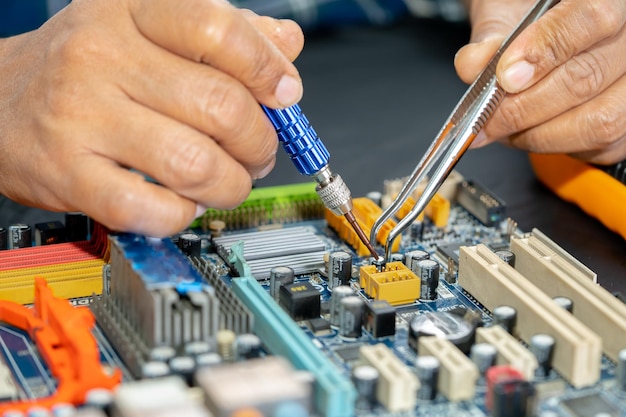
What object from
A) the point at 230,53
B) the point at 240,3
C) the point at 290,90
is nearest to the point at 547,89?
the point at 290,90

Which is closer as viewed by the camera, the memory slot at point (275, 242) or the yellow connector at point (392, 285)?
the yellow connector at point (392, 285)

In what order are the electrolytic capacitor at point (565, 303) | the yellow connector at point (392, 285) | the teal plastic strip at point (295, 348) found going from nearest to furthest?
the teal plastic strip at point (295, 348) → the electrolytic capacitor at point (565, 303) → the yellow connector at point (392, 285)

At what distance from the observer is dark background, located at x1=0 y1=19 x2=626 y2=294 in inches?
106

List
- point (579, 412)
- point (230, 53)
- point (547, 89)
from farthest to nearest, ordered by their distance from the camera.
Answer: point (547, 89) → point (230, 53) → point (579, 412)

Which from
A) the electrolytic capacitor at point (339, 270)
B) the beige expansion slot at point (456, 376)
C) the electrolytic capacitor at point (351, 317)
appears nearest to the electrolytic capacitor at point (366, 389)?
the beige expansion slot at point (456, 376)

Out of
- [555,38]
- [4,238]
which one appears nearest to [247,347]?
[4,238]

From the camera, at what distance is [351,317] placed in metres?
1.95

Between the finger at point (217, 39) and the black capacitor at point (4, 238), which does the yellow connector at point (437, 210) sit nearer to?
the finger at point (217, 39)

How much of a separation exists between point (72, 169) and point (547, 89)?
4.40 feet

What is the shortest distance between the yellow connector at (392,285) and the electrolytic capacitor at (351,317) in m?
0.15

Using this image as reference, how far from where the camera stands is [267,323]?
1896 mm

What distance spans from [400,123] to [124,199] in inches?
67.6

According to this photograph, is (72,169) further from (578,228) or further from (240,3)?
(240,3)

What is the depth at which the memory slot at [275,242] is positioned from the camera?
235 centimetres
